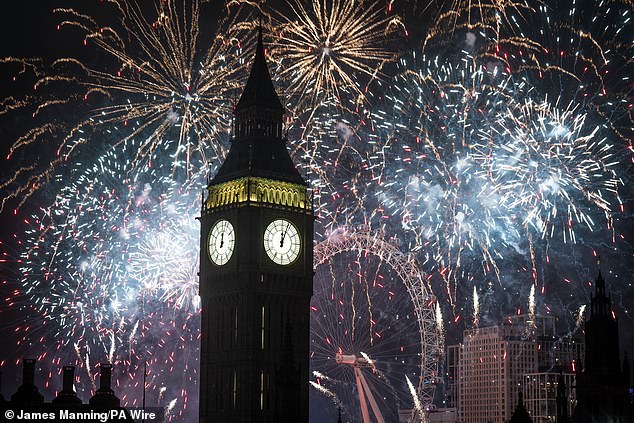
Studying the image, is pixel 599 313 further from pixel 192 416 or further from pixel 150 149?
pixel 192 416

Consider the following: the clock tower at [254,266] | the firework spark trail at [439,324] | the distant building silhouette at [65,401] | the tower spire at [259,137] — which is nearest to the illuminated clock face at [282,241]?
the clock tower at [254,266]

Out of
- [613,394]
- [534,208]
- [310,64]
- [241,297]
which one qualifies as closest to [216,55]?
[310,64]

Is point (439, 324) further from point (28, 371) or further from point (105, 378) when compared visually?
point (28, 371)

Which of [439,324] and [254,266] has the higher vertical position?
[254,266]

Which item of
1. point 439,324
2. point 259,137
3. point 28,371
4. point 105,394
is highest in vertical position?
point 259,137

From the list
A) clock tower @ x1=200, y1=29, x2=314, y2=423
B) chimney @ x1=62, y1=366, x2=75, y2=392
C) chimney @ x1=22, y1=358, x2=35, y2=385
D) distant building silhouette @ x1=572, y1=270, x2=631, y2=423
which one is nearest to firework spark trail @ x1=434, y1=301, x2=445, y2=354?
clock tower @ x1=200, y1=29, x2=314, y2=423

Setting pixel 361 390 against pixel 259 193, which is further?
pixel 361 390

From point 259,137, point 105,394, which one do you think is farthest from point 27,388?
point 259,137
